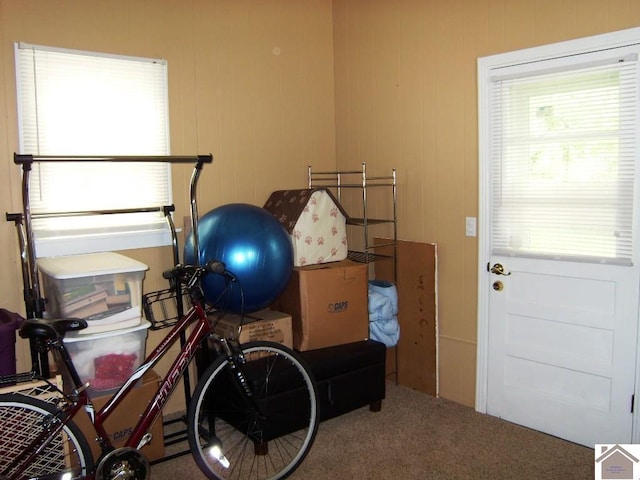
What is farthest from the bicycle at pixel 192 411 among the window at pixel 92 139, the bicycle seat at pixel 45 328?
the window at pixel 92 139

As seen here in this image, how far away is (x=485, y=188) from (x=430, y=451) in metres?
1.49

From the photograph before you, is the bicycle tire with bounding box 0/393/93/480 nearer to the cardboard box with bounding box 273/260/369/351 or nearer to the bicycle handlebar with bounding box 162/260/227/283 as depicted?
the bicycle handlebar with bounding box 162/260/227/283

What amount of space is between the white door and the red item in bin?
6.70ft

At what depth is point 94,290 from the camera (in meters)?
2.50

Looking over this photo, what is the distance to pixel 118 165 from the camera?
3.18 metres

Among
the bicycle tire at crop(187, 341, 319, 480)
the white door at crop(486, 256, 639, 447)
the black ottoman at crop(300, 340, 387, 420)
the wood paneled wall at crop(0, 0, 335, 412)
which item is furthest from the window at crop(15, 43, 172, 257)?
the white door at crop(486, 256, 639, 447)

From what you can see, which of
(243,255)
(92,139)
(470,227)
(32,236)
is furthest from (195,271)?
(470,227)

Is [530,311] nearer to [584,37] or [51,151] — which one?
[584,37]

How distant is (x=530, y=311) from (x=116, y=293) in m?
2.19

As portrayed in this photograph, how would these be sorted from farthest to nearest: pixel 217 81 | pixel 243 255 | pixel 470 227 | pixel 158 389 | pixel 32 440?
pixel 217 81, pixel 470 227, pixel 243 255, pixel 158 389, pixel 32 440

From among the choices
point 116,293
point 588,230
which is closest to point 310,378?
point 116,293

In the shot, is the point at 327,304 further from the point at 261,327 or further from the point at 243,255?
the point at 243,255

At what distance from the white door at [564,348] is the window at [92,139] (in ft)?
6.80

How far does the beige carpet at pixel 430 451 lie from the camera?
2.71m
